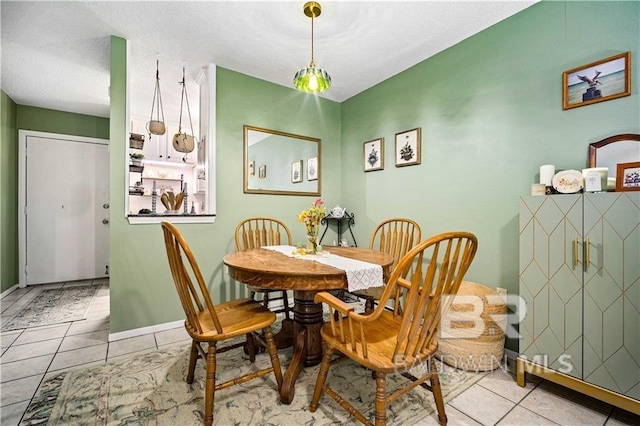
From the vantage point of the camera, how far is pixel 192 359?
1701 mm

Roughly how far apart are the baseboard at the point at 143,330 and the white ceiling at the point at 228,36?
256 cm

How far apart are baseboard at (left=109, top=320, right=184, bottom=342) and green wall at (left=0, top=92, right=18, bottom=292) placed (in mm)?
2470

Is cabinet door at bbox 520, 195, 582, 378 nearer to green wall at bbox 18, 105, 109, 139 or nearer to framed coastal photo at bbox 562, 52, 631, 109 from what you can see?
framed coastal photo at bbox 562, 52, 631, 109

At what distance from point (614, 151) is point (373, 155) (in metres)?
2.04

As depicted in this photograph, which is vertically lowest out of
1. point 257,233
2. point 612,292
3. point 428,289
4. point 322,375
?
point 322,375

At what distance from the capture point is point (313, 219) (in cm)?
200

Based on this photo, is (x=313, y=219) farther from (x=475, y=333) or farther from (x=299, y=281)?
(x=475, y=333)

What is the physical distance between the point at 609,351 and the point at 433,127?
2019 mm

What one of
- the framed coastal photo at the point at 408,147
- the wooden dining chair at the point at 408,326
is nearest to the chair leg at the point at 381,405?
the wooden dining chair at the point at 408,326

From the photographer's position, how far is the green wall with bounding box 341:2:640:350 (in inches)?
68.1

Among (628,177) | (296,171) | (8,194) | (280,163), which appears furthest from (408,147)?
(8,194)

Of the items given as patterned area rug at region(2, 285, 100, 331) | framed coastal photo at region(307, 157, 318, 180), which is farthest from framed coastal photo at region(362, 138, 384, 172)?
patterned area rug at region(2, 285, 100, 331)

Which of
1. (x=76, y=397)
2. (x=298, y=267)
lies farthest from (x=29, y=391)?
(x=298, y=267)

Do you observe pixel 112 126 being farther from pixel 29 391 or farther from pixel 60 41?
pixel 29 391
